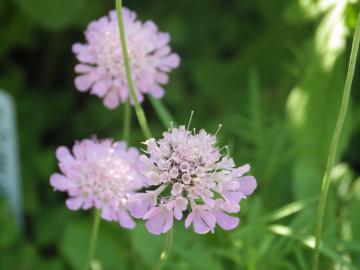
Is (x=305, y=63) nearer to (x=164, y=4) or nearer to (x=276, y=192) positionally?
(x=276, y=192)

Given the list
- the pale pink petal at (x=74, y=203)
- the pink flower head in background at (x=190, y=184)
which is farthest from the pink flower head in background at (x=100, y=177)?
the pink flower head in background at (x=190, y=184)

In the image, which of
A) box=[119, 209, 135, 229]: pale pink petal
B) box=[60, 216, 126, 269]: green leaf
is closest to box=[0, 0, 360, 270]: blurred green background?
box=[60, 216, 126, 269]: green leaf

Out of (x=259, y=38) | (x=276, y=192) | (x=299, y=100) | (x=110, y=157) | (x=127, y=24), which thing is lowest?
(x=110, y=157)

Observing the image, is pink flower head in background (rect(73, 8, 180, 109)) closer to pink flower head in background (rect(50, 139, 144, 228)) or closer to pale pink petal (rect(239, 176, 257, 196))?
pink flower head in background (rect(50, 139, 144, 228))

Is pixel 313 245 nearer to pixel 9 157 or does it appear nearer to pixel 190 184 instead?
pixel 190 184

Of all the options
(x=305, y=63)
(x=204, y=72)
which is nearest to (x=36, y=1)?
(x=204, y=72)

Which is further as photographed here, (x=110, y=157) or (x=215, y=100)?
(x=215, y=100)
